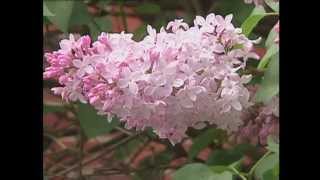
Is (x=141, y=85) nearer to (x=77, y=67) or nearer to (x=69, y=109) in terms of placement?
(x=77, y=67)

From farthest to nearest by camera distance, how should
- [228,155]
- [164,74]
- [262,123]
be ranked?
[228,155] < [262,123] < [164,74]

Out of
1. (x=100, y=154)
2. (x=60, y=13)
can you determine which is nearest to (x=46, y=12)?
(x=60, y=13)

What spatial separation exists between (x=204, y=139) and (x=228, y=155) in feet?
0.16

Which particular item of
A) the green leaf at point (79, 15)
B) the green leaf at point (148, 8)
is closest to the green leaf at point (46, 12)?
the green leaf at point (79, 15)

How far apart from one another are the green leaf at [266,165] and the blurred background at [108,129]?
0.20 metres

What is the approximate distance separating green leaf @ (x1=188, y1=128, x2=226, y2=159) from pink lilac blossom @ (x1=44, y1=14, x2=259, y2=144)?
27cm

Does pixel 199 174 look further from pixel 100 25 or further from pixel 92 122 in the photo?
pixel 100 25

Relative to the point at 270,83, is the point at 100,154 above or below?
below

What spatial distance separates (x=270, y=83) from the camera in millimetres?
702

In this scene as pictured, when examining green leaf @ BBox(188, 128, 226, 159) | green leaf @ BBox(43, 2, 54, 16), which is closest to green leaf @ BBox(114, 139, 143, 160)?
green leaf @ BBox(188, 128, 226, 159)

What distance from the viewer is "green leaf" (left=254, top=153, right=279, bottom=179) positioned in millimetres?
716

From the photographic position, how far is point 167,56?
0.68 metres
